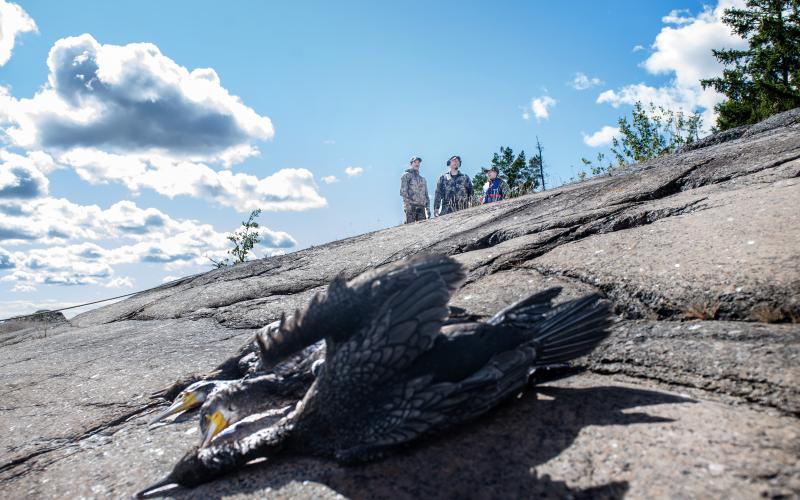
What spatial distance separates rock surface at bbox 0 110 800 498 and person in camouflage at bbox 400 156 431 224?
13.8ft

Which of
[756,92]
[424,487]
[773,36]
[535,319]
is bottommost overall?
[424,487]

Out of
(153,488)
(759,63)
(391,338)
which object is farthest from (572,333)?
(759,63)

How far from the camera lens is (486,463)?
6.57ft

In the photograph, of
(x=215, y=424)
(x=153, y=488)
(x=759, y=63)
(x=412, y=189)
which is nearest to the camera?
(x=153, y=488)

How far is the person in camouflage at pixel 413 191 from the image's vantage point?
1039 centimetres

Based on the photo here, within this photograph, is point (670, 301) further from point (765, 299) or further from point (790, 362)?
point (790, 362)

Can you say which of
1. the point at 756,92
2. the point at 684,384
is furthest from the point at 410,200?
the point at 756,92

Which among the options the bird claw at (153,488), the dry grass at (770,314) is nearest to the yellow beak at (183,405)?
the bird claw at (153,488)

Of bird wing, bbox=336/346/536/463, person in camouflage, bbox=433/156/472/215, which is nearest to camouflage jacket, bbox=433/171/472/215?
person in camouflage, bbox=433/156/472/215

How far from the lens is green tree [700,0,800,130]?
21031 millimetres

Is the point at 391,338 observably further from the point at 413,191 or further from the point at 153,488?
the point at 413,191

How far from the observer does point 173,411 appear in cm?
305

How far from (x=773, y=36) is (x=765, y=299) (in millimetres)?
25652

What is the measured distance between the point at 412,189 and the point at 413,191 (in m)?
0.05
